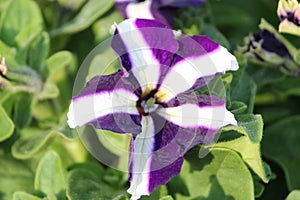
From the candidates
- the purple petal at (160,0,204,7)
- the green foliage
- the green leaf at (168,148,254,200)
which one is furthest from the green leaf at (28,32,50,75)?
the green leaf at (168,148,254,200)

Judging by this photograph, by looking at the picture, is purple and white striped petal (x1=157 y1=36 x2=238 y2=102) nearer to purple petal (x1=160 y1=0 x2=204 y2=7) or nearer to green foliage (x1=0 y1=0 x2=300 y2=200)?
green foliage (x1=0 y1=0 x2=300 y2=200)

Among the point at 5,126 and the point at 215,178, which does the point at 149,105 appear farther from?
the point at 5,126

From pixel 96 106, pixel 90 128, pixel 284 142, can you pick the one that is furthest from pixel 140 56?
pixel 284 142

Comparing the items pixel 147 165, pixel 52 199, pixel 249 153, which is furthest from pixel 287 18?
pixel 52 199

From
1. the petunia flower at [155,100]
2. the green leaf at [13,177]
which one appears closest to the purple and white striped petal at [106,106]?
the petunia flower at [155,100]

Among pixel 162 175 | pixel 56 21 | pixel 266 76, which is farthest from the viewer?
pixel 56 21

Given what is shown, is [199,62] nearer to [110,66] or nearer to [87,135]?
[110,66]
